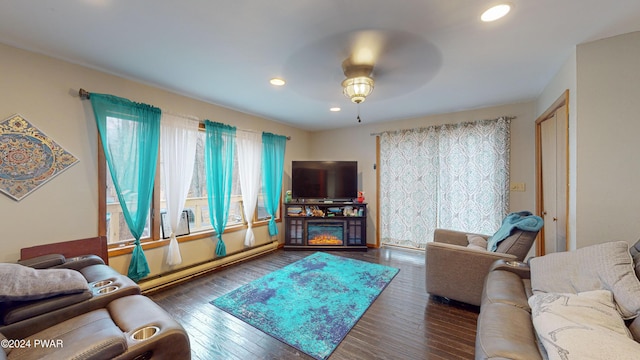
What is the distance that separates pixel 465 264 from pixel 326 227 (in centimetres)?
251

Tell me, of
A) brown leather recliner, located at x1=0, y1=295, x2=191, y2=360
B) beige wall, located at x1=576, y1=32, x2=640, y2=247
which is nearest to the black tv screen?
beige wall, located at x1=576, y1=32, x2=640, y2=247

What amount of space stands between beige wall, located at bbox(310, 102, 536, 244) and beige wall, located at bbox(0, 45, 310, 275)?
3355mm

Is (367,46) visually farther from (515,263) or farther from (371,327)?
(371,327)

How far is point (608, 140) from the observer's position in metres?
1.82

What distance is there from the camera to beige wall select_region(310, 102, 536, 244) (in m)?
3.36

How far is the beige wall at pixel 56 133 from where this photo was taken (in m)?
1.91

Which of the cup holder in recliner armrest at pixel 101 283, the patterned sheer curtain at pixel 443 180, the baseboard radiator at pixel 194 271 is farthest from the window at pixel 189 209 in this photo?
the patterned sheer curtain at pixel 443 180

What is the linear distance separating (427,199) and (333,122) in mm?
2234

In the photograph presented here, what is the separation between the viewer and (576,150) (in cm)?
192

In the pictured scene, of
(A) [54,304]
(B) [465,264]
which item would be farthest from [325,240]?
(A) [54,304]

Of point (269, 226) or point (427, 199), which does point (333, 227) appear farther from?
point (427, 199)

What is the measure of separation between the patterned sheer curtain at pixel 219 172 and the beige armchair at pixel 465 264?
281 cm

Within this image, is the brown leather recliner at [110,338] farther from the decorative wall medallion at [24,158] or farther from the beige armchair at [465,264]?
the beige armchair at [465,264]

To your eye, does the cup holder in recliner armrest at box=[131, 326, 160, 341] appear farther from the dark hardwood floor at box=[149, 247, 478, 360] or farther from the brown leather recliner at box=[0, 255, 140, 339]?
the dark hardwood floor at box=[149, 247, 478, 360]
